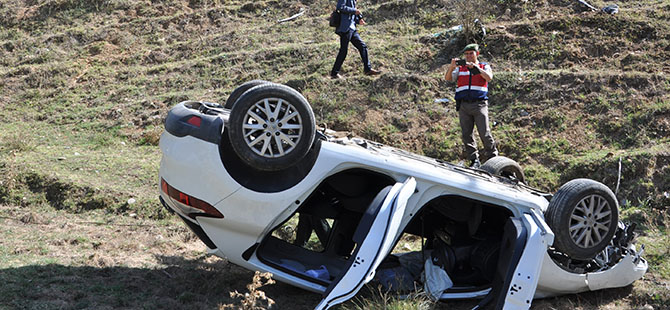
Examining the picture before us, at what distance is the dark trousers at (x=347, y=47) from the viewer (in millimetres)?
11031

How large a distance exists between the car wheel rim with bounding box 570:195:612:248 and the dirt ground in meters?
0.57

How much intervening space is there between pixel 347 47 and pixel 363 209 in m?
6.61

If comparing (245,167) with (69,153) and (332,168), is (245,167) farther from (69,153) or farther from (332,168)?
(69,153)

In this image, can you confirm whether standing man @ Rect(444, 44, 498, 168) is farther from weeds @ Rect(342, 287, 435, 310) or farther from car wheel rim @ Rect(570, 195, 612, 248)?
weeds @ Rect(342, 287, 435, 310)

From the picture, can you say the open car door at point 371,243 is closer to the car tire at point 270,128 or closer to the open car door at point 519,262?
the car tire at point 270,128

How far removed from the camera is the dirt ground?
4777 millimetres

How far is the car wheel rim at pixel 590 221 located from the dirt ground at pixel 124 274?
568mm

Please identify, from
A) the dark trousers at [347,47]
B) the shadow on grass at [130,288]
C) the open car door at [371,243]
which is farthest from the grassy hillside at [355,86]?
the open car door at [371,243]

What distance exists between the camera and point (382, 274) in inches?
195

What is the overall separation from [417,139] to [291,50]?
4460 mm

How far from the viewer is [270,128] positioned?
170 inches

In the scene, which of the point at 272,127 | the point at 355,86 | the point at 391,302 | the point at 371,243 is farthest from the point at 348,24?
the point at 371,243

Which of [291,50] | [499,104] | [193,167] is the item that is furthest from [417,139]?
[193,167]

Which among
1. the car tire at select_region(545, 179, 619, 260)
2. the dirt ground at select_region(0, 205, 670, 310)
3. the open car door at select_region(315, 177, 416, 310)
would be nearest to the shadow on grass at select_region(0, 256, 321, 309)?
the dirt ground at select_region(0, 205, 670, 310)
